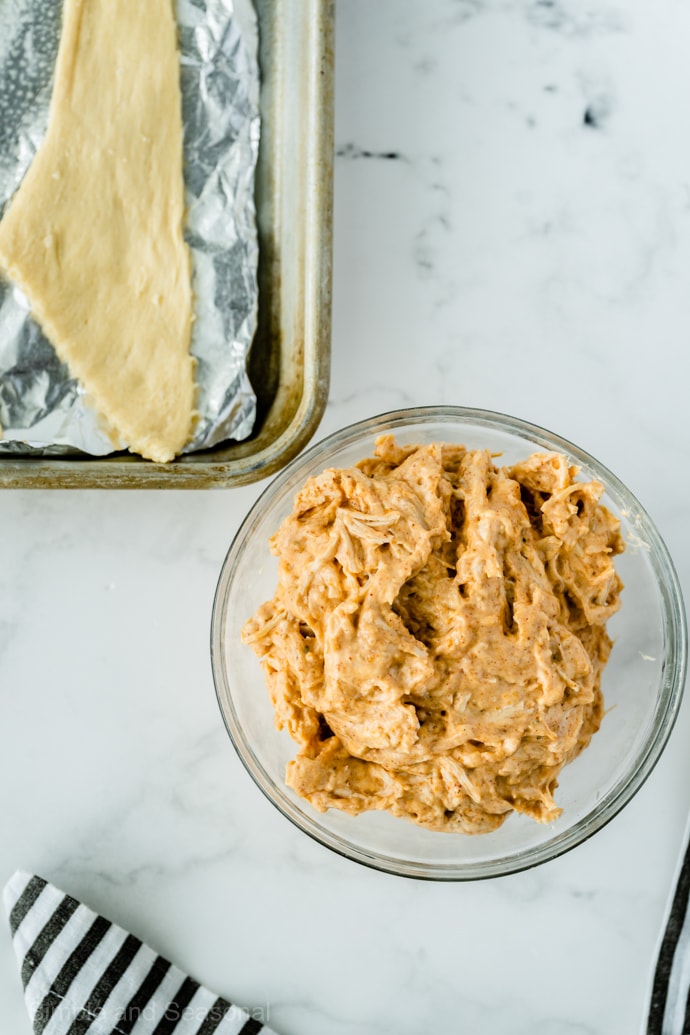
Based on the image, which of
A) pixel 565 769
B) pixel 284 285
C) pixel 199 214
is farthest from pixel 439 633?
pixel 199 214

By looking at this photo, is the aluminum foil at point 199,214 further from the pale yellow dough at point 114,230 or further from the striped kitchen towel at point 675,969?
the striped kitchen towel at point 675,969

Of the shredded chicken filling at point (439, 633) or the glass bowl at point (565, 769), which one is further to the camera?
the glass bowl at point (565, 769)

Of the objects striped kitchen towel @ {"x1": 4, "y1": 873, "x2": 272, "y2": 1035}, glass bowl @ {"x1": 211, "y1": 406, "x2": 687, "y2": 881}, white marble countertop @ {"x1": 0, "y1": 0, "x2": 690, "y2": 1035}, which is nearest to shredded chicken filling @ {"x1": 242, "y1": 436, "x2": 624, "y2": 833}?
glass bowl @ {"x1": 211, "y1": 406, "x2": 687, "y2": 881}

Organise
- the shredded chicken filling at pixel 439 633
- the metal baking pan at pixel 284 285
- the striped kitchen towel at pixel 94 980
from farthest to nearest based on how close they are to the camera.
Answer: the striped kitchen towel at pixel 94 980 < the metal baking pan at pixel 284 285 < the shredded chicken filling at pixel 439 633

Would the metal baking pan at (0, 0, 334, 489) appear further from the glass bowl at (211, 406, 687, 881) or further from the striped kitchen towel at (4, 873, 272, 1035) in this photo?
the striped kitchen towel at (4, 873, 272, 1035)

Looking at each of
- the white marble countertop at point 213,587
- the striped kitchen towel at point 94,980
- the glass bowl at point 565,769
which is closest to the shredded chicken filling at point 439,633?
the glass bowl at point 565,769

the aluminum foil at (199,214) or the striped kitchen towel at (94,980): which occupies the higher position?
the aluminum foil at (199,214)

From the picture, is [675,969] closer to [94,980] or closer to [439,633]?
[439,633]
